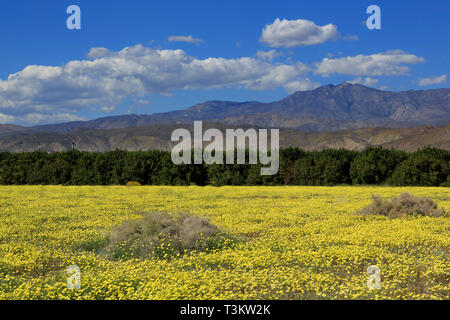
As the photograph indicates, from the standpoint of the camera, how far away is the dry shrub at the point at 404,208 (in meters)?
16.3

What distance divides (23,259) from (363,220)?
456 inches

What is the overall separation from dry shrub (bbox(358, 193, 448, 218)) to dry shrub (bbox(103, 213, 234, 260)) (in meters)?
7.97

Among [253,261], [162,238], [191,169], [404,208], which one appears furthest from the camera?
[191,169]

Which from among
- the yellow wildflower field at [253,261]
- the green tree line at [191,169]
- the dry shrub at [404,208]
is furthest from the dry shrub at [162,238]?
→ the green tree line at [191,169]

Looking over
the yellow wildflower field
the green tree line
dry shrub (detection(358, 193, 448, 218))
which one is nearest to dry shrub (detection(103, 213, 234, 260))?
the yellow wildflower field

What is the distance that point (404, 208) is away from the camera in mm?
16547

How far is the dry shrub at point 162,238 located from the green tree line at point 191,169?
80.4 ft

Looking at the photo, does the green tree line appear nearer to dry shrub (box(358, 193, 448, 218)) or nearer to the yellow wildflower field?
dry shrub (box(358, 193, 448, 218))

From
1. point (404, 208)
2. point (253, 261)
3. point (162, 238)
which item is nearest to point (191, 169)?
point (404, 208)

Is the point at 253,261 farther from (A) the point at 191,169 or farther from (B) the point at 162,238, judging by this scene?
(A) the point at 191,169

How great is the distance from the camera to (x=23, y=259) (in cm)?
972

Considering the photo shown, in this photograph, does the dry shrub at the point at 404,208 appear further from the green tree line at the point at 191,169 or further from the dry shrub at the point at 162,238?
the green tree line at the point at 191,169

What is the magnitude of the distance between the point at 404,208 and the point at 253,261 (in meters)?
9.92

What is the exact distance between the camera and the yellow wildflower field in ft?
23.3
